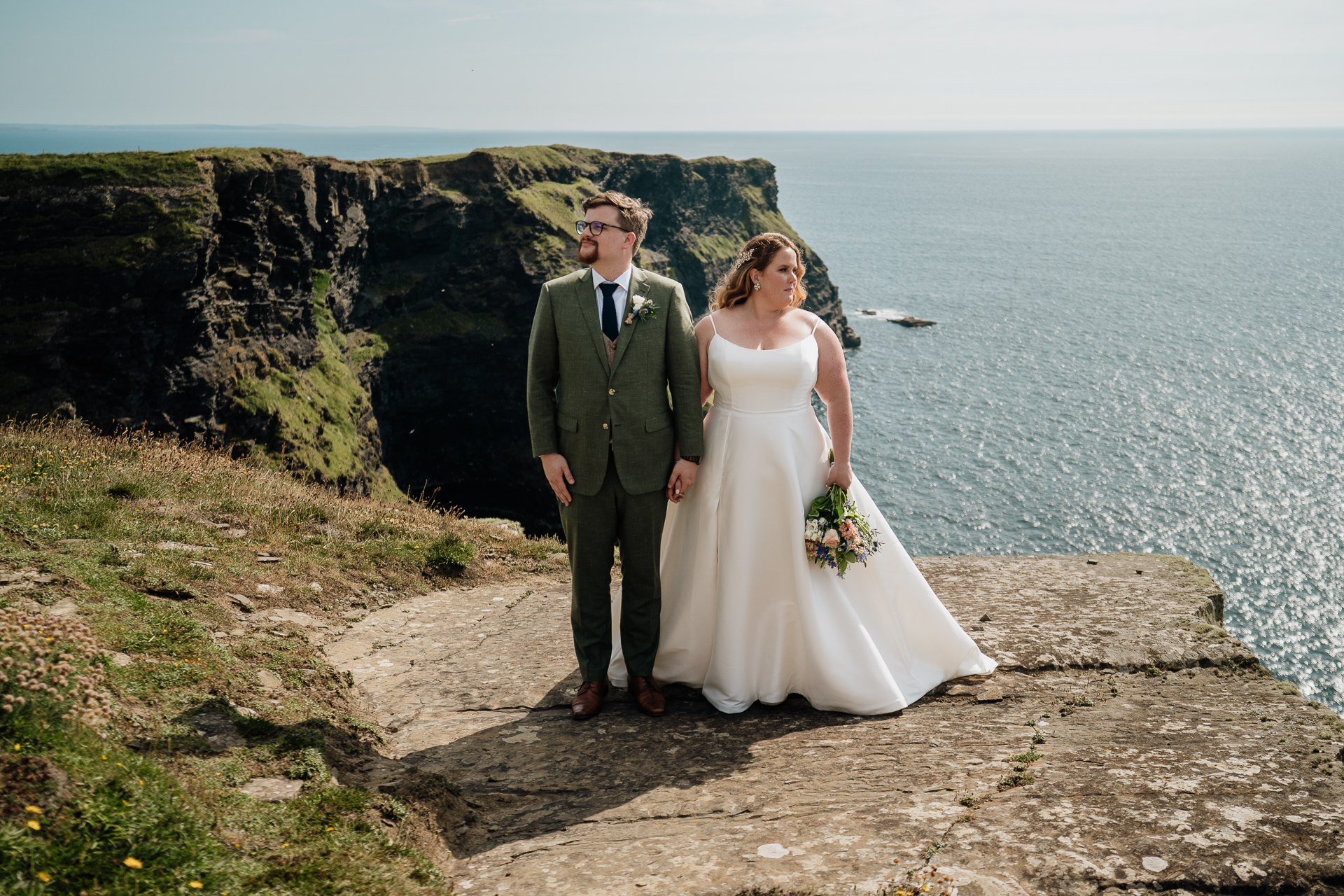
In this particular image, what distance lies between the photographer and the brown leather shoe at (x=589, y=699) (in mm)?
5375

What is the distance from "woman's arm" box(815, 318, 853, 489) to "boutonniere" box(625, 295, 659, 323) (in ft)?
4.17

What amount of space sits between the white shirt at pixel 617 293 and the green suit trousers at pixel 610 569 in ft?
3.05

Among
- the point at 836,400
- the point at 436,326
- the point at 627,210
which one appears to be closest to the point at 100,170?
the point at 436,326

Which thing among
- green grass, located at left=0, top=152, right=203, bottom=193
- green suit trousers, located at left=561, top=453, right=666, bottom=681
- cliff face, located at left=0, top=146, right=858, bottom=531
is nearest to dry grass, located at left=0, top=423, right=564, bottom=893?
green suit trousers, located at left=561, top=453, right=666, bottom=681

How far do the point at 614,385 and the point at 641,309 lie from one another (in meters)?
0.53

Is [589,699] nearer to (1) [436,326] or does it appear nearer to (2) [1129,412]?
(1) [436,326]

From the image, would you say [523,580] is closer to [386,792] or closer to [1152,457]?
[386,792]

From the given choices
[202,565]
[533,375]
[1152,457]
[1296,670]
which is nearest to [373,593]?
[202,565]

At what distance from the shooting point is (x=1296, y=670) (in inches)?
1378

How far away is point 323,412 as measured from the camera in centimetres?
3894

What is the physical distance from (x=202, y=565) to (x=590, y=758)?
12.2ft

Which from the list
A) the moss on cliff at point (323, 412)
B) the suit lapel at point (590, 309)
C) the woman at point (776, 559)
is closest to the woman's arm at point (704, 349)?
the woman at point (776, 559)

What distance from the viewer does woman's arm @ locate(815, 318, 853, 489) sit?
5746mm

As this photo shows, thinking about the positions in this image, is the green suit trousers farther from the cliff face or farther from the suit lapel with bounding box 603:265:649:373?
the cliff face
